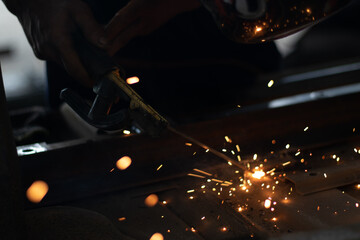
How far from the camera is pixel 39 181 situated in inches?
45.1

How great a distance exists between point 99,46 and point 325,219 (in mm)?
592

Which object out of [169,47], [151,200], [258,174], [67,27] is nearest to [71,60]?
[67,27]

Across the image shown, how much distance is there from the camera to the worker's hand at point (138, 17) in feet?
4.28

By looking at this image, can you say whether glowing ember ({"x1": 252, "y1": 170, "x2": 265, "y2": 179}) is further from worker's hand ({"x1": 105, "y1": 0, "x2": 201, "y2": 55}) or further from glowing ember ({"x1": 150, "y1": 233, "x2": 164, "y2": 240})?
worker's hand ({"x1": 105, "y1": 0, "x2": 201, "y2": 55})

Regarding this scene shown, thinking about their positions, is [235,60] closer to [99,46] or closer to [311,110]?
[311,110]

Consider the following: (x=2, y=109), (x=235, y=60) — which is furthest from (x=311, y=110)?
(x=2, y=109)

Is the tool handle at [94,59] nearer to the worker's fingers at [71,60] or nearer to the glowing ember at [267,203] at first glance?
the worker's fingers at [71,60]

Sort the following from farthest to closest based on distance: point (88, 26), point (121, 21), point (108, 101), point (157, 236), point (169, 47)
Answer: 1. point (169, 47)
2. point (121, 21)
3. point (88, 26)
4. point (108, 101)
5. point (157, 236)

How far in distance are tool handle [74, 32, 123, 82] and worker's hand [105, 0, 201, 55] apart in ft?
0.19

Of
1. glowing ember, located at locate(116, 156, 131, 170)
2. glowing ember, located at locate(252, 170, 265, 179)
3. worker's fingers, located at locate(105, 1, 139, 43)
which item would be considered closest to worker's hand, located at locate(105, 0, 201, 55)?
worker's fingers, located at locate(105, 1, 139, 43)

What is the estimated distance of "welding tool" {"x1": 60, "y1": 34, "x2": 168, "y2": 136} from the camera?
3.34ft

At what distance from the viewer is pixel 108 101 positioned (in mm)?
1059

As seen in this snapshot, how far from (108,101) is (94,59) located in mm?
105

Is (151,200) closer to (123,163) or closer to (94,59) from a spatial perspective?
(123,163)
